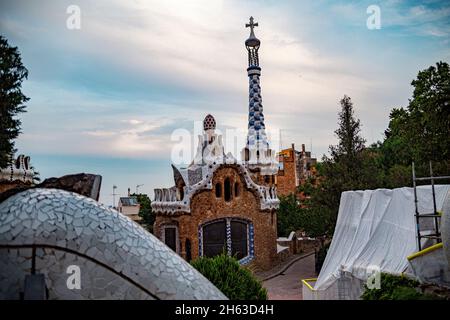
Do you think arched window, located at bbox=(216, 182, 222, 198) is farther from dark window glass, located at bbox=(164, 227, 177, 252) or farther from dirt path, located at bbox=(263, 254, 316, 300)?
dirt path, located at bbox=(263, 254, 316, 300)

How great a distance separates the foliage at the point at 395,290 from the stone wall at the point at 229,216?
33.0ft

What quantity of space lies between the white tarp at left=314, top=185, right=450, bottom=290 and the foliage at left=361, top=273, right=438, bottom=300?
1.45 feet

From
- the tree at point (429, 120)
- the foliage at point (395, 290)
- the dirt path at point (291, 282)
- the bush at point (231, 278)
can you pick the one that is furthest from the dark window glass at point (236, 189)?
the foliage at point (395, 290)

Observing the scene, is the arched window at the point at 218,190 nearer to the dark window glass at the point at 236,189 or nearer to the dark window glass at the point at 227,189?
the dark window glass at the point at 227,189

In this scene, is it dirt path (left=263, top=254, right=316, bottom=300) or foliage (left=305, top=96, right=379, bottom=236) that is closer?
dirt path (left=263, top=254, right=316, bottom=300)

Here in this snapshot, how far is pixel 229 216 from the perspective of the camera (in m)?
17.5

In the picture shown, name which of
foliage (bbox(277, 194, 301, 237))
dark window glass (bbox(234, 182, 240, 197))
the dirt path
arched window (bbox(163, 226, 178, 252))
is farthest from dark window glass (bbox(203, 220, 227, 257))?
foliage (bbox(277, 194, 301, 237))

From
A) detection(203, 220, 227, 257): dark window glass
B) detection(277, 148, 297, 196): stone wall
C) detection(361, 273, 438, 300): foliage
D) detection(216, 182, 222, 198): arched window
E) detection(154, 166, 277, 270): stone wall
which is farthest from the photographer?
detection(277, 148, 297, 196): stone wall

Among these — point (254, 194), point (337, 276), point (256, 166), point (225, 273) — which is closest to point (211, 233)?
point (254, 194)

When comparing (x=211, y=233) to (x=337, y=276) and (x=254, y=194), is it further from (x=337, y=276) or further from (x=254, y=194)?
(x=337, y=276)

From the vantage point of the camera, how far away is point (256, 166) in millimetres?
21594

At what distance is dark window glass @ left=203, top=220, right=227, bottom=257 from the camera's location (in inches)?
679

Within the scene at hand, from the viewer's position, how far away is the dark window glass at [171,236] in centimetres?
1708

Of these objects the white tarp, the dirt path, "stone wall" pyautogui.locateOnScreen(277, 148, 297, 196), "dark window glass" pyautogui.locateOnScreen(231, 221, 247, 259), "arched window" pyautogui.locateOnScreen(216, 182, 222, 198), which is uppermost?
"stone wall" pyautogui.locateOnScreen(277, 148, 297, 196)
